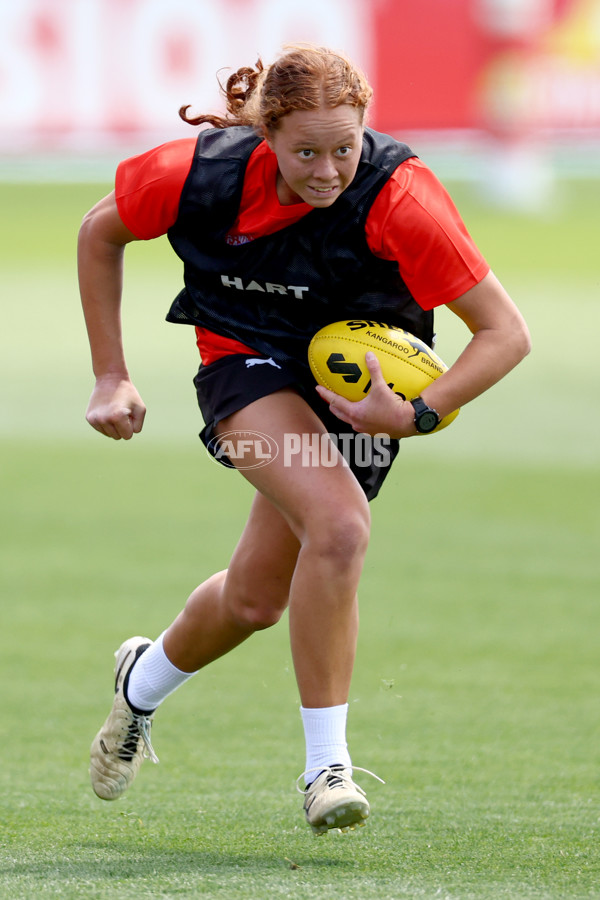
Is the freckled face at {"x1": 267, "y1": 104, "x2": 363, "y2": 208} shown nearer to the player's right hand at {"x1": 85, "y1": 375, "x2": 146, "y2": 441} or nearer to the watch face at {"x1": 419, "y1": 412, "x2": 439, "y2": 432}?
the watch face at {"x1": 419, "y1": 412, "x2": 439, "y2": 432}

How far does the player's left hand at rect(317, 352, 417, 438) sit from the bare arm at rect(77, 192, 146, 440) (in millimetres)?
581

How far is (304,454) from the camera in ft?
10.5

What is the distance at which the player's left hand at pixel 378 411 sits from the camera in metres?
3.12

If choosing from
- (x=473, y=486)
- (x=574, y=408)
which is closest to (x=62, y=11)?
(x=574, y=408)

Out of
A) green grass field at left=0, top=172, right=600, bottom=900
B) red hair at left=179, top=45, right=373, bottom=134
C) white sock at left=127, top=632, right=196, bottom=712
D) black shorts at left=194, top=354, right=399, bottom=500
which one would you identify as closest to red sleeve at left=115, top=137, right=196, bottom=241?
red hair at left=179, top=45, right=373, bottom=134

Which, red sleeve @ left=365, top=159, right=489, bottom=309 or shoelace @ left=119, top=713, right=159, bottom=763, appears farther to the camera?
shoelace @ left=119, top=713, right=159, bottom=763

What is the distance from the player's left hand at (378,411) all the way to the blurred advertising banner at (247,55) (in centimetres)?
1621

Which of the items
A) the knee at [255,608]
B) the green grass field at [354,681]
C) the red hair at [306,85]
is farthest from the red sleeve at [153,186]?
the green grass field at [354,681]

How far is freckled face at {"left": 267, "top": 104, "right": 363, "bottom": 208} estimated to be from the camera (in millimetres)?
3025

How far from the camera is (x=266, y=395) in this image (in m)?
3.34

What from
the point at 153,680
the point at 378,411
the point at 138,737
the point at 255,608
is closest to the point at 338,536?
the point at 378,411

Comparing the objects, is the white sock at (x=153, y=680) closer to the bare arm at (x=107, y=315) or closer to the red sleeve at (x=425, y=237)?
the bare arm at (x=107, y=315)

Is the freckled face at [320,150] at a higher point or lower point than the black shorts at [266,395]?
higher

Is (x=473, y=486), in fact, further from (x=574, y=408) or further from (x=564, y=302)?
(x=564, y=302)
